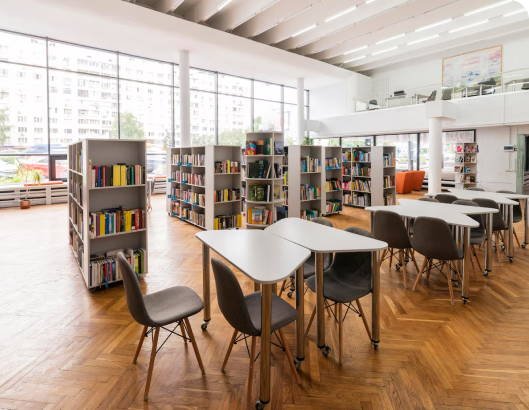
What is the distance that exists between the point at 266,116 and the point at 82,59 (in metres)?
7.76

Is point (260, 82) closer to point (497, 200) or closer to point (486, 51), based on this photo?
point (486, 51)

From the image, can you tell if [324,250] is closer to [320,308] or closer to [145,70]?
[320,308]

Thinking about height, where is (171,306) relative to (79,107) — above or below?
below

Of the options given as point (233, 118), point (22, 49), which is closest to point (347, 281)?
point (22, 49)

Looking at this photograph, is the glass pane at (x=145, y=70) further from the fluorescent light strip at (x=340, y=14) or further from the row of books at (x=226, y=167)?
the row of books at (x=226, y=167)

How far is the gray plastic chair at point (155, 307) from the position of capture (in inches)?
88.4

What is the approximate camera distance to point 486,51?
13.7 meters

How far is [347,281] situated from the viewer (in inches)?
121

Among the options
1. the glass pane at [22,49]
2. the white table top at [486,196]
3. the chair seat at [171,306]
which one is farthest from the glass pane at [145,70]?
the chair seat at [171,306]

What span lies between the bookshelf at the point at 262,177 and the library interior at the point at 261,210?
0.13 ft

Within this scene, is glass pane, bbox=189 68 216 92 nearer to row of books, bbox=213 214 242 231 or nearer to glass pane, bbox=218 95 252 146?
glass pane, bbox=218 95 252 146

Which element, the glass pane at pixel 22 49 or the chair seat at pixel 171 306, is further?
the glass pane at pixel 22 49

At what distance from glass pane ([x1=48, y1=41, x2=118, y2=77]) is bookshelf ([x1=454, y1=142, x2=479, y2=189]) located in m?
12.4

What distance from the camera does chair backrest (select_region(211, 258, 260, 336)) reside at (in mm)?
2098
